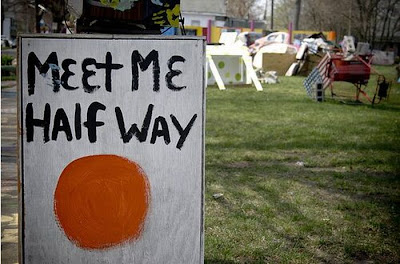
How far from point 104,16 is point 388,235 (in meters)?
2.94

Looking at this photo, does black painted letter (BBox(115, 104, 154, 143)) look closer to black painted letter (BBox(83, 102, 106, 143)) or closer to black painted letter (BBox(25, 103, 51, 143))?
black painted letter (BBox(83, 102, 106, 143))

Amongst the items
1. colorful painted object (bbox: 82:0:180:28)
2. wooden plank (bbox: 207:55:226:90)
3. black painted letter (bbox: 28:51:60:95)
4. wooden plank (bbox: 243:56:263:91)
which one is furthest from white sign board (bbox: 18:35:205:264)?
wooden plank (bbox: 243:56:263:91)

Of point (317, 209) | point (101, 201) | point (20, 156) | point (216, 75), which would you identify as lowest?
point (317, 209)

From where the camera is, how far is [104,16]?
9.22 ft

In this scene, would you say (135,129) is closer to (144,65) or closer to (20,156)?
(144,65)

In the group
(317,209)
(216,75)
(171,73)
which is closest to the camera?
(171,73)

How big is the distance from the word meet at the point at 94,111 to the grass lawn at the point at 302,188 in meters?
1.72

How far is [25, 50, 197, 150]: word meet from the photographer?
2.43 m

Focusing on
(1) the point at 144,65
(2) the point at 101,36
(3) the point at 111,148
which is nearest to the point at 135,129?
(3) the point at 111,148

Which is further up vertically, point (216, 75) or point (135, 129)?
point (135, 129)

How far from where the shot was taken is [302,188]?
6230 mm

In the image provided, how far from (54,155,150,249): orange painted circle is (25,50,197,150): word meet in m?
0.12

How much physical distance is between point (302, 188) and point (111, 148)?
399 centimetres

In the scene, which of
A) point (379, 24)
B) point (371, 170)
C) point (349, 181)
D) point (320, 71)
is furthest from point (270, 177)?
point (379, 24)
